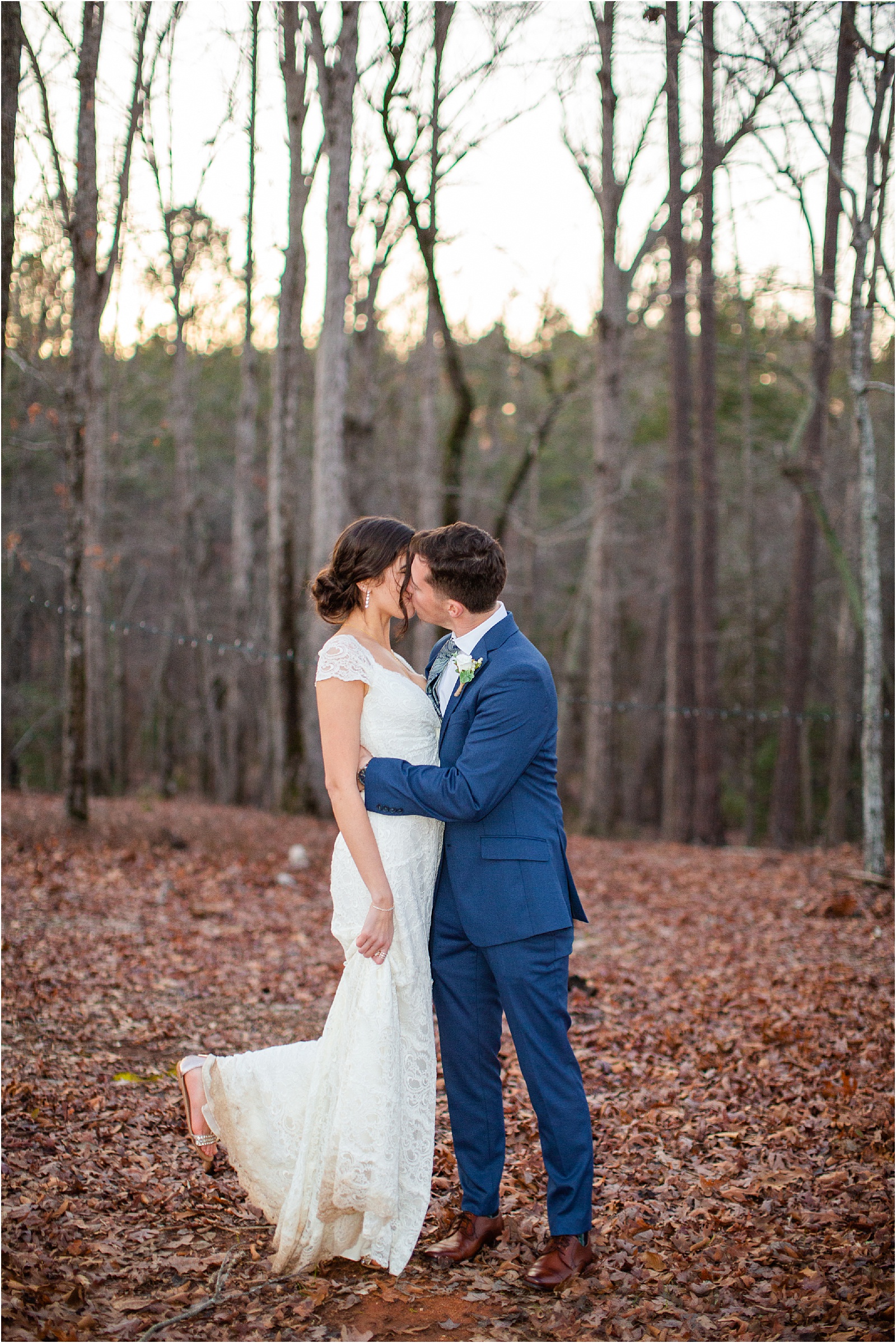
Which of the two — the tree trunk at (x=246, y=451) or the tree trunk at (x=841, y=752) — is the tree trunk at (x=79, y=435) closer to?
the tree trunk at (x=246, y=451)

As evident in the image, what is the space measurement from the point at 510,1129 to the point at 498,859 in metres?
1.97

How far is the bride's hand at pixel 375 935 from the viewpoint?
3145mm

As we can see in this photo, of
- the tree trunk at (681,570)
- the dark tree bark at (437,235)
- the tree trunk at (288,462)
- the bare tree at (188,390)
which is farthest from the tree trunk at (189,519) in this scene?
the tree trunk at (681,570)

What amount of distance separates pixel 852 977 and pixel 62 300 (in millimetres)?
15010

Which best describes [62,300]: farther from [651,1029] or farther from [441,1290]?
[441,1290]

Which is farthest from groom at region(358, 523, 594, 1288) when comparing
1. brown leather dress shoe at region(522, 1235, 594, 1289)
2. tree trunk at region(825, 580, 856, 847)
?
tree trunk at region(825, 580, 856, 847)

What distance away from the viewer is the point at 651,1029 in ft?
19.0

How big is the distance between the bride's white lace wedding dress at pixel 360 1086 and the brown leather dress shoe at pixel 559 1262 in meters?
0.38

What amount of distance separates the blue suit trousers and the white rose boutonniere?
651 millimetres

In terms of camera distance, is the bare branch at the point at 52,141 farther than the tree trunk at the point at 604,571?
No

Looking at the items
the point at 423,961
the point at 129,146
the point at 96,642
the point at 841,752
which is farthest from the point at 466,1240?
the point at 841,752

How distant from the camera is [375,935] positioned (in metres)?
3.15

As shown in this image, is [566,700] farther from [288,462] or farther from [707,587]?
[288,462]

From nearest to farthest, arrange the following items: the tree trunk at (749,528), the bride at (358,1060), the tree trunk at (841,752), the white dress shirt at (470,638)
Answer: the bride at (358,1060), the white dress shirt at (470,638), the tree trunk at (841,752), the tree trunk at (749,528)
